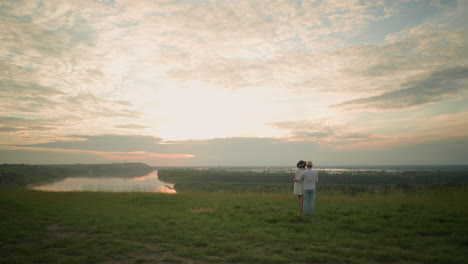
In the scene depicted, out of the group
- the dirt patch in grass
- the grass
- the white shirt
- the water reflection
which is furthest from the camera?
the water reflection

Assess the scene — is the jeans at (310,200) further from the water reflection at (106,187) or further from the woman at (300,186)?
the water reflection at (106,187)

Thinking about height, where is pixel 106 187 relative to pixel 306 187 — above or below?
below

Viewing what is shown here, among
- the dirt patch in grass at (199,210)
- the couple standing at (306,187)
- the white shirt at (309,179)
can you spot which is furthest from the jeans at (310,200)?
the dirt patch in grass at (199,210)

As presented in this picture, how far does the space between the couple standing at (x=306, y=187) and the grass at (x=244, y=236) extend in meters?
0.55

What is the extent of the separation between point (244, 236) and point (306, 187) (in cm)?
446

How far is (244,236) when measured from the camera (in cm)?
872

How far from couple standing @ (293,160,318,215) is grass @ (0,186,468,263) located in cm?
55

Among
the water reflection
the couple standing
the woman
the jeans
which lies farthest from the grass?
the water reflection

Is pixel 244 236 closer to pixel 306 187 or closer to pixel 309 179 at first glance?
pixel 306 187

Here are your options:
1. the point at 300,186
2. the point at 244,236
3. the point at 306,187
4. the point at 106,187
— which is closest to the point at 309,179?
the point at 306,187

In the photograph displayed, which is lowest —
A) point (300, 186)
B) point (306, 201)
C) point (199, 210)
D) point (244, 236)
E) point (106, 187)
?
point (106, 187)

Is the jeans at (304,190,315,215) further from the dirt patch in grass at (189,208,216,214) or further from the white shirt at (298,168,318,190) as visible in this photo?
the dirt patch in grass at (189,208,216,214)

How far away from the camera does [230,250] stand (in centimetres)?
729

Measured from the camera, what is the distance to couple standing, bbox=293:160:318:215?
11938mm
